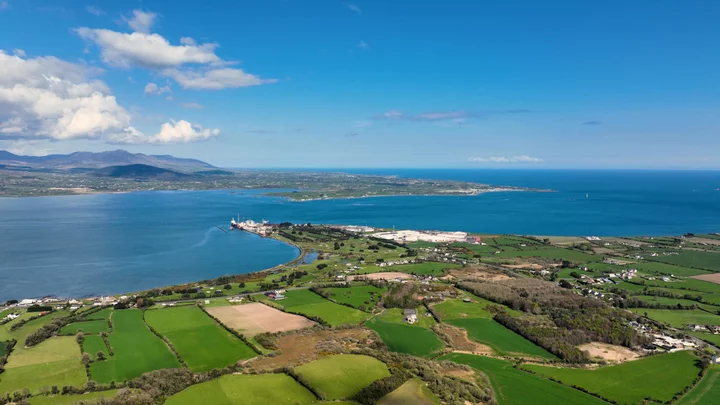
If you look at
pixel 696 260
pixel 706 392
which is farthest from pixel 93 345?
pixel 696 260

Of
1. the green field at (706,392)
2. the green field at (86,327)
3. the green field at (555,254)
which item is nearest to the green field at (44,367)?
the green field at (86,327)

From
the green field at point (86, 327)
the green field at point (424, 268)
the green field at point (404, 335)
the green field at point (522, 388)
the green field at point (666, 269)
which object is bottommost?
the green field at point (424, 268)

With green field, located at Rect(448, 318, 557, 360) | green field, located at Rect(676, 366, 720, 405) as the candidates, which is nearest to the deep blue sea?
green field, located at Rect(448, 318, 557, 360)

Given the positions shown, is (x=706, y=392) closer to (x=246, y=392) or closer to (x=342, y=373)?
(x=342, y=373)

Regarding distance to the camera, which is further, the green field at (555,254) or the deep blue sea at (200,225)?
the green field at (555,254)

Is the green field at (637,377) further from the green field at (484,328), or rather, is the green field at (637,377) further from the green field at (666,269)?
the green field at (666,269)

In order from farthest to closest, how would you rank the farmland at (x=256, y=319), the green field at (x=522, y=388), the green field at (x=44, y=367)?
the farmland at (x=256, y=319)
the green field at (x=522, y=388)
the green field at (x=44, y=367)

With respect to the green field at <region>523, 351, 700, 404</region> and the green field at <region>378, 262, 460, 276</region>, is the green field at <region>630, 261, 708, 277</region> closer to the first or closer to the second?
the green field at <region>378, 262, 460, 276</region>

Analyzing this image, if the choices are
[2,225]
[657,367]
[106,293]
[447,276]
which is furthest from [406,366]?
[2,225]
